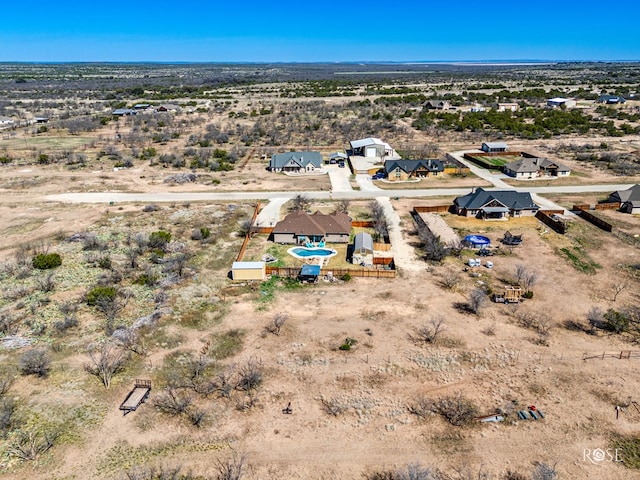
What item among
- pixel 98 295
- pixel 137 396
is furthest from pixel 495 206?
pixel 137 396

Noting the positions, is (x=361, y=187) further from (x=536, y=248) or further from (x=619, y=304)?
(x=619, y=304)

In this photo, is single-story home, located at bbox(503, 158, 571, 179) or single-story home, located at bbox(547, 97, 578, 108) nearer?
single-story home, located at bbox(503, 158, 571, 179)

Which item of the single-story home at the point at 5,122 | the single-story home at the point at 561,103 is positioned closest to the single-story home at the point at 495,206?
the single-story home at the point at 561,103

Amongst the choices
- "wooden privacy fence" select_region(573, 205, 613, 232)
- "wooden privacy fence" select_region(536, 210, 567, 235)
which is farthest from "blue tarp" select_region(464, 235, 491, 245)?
"wooden privacy fence" select_region(573, 205, 613, 232)

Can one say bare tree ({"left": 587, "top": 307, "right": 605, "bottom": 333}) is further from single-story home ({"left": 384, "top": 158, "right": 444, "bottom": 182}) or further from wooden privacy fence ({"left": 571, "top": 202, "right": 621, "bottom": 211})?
single-story home ({"left": 384, "top": 158, "right": 444, "bottom": 182})

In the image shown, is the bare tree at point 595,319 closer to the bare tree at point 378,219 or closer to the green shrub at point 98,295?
the bare tree at point 378,219
